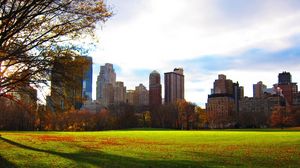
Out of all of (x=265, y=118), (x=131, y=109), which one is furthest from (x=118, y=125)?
(x=265, y=118)

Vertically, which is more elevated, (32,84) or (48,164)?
Answer: (32,84)

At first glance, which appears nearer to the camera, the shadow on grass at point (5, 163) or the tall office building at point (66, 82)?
the shadow on grass at point (5, 163)

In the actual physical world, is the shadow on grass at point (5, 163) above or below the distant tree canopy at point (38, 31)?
below

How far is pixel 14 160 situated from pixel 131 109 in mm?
140106

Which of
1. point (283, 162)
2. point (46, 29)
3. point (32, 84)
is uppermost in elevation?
point (46, 29)

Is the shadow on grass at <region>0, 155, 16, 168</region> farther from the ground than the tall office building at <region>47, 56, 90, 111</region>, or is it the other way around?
the tall office building at <region>47, 56, 90, 111</region>

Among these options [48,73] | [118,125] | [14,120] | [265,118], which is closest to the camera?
[48,73]

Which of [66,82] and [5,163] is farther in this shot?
[66,82]

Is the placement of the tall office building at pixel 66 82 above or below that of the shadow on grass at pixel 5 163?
above

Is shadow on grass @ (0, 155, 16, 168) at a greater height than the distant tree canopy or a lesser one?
lesser

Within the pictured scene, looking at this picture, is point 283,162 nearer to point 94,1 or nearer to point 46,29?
point 94,1

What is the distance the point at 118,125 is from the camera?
148m

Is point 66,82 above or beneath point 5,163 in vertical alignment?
above

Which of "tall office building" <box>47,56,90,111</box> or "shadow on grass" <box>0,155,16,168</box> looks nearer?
"shadow on grass" <box>0,155,16,168</box>
